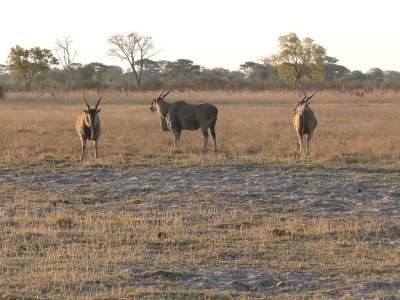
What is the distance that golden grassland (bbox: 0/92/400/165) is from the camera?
19009 mm

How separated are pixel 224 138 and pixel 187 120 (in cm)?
260

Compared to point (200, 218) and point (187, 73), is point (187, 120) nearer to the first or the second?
point (200, 218)

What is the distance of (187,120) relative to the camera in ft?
70.9

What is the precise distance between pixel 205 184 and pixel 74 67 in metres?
88.7

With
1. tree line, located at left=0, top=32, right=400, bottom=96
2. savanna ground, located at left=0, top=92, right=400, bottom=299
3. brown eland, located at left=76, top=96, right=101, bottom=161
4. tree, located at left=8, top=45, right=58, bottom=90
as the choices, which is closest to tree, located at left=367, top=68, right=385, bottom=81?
tree line, located at left=0, top=32, right=400, bottom=96

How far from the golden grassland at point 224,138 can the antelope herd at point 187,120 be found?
1.57 ft

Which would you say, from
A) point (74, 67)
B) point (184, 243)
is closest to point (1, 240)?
point (184, 243)

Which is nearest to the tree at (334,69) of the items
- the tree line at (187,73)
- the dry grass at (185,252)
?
the tree line at (187,73)

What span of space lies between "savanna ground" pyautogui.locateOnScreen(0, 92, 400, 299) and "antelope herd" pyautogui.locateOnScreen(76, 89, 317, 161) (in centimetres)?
52

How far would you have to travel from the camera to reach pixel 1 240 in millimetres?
9875

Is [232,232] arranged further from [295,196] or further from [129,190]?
[129,190]

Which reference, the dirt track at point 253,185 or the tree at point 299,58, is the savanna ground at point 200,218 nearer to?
the dirt track at point 253,185

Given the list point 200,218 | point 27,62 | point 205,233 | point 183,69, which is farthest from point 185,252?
point 183,69

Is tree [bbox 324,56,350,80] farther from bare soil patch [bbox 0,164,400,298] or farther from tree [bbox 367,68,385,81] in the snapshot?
bare soil patch [bbox 0,164,400,298]
